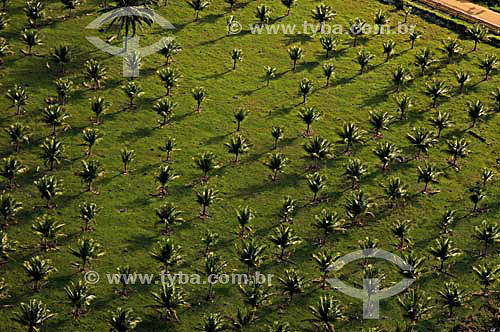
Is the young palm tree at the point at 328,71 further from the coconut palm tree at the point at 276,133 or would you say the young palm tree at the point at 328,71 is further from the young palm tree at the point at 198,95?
the young palm tree at the point at 198,95

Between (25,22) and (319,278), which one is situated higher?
(25,22)

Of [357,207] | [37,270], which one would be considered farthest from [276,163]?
[37,270]

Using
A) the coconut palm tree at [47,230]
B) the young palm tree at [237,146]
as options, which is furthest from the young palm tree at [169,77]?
the coconut palm tree at [47,230]

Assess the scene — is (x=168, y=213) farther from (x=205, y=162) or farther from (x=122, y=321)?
(x=122, y=321)

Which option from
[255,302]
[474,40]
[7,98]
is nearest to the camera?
[255,302]

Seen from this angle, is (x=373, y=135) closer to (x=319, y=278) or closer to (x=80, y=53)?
(x=319, y=278)

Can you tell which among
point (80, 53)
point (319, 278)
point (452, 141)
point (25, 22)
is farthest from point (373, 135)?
point (25, 22)

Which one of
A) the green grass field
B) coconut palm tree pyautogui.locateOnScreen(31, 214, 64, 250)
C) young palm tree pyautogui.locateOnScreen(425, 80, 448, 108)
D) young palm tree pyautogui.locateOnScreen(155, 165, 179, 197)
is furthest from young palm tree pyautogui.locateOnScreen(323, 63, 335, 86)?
coconut palm tree pyautogui.locateOnScreen(31, 214, 64, 250)
